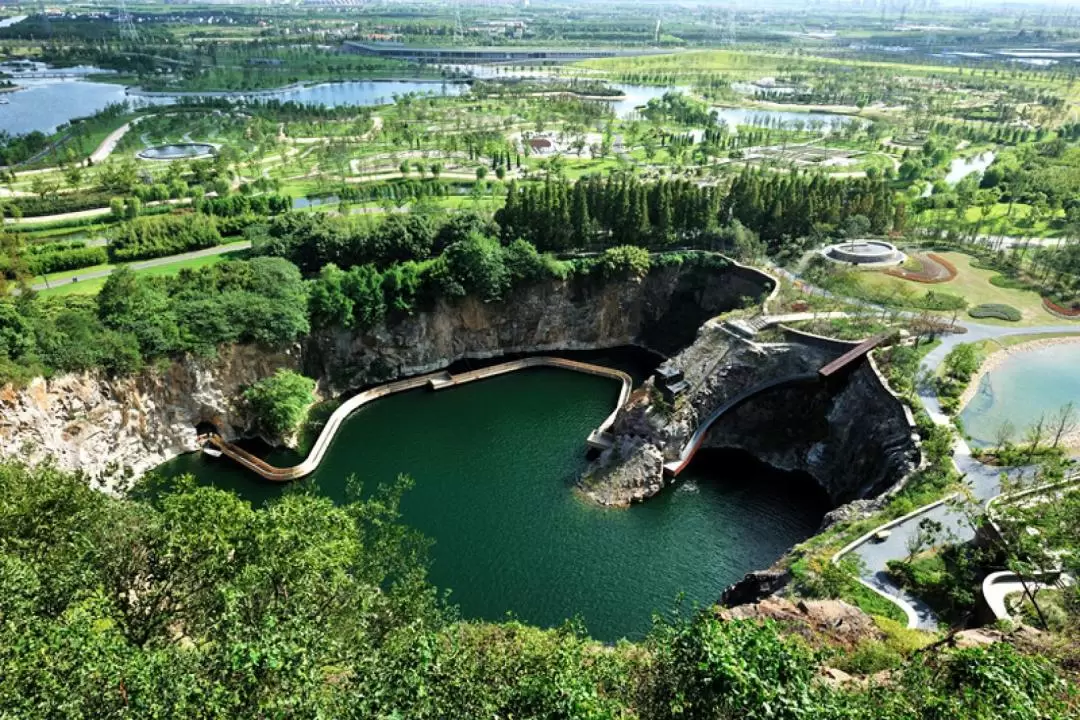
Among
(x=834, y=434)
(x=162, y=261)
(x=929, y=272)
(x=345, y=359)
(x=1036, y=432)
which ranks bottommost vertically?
(x=834, y=434)

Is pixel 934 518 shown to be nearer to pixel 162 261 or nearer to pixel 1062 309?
pixel 1062 309

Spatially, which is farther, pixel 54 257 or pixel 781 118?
pixel 781 118

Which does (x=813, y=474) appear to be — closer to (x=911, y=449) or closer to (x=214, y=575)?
(x=911, y=449)

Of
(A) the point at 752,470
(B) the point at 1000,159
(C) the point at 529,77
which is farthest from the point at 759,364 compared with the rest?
(C) the point at 529,77

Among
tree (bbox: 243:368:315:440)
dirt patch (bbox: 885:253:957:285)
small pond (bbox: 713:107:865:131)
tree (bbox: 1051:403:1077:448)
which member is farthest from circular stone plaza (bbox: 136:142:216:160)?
tree (bbox: 1051:403:1077:448)

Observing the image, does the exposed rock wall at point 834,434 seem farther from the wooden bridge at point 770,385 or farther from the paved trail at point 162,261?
the paved trail at point 162,261

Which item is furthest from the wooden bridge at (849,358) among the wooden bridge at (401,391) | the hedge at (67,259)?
the hedge at (67,259)

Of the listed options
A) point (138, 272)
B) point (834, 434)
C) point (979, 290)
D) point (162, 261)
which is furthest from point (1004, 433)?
point (162, 261)
